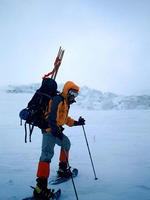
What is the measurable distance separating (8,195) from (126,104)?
21.3m

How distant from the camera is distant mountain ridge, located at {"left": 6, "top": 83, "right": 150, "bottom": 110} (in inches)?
829

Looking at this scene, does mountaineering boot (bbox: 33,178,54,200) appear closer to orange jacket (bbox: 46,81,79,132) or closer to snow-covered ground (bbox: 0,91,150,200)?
snow-covered ground (bbox: 0,91,150,200)

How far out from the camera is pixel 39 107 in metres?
2.61

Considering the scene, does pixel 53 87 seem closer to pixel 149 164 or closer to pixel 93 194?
pixel 93 194

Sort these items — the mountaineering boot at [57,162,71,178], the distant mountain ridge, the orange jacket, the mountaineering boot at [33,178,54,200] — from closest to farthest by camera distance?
the mountaineering boot at [33,178,54,200] < the orange jacket < the mountaineering boot at [57,162,71,178] < the distant mountain ridge

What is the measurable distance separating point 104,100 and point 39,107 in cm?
2180

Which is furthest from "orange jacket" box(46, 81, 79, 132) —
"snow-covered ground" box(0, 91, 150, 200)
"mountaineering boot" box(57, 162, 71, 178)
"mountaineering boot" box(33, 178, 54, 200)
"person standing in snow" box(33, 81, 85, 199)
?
"snow-covered ground" box(0, 91, 150, 200)

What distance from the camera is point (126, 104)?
73.4 feet

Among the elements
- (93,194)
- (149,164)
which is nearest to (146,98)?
(149,164)

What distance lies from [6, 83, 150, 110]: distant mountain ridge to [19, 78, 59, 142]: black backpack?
16.6 m

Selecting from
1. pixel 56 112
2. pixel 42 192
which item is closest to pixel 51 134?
pixel 56 112

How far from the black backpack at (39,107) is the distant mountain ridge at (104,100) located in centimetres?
1661

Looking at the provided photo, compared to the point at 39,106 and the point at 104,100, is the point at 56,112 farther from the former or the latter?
the point at 104,100

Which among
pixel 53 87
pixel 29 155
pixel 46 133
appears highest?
pixel 53 87
